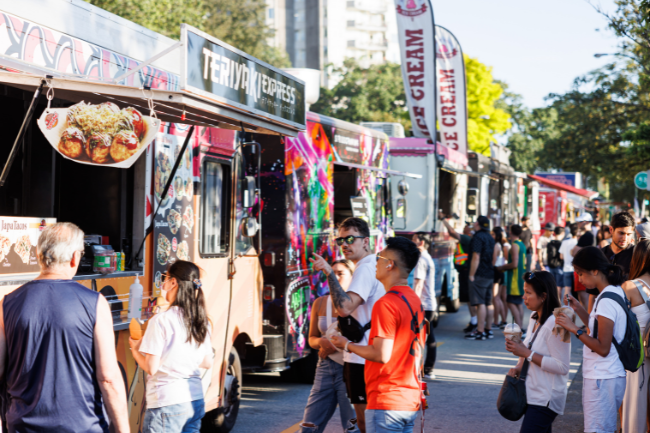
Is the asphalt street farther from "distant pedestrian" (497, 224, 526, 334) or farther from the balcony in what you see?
the balcony

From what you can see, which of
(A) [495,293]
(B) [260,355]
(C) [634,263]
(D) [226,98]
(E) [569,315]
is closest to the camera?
(E) [569,315]

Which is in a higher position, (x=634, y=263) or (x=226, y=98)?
(x=226, y=98)

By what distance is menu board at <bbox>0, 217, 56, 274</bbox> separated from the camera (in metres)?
4.20

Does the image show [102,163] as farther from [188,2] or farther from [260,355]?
Result: [188,2]

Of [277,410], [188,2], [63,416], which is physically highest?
[188,2]

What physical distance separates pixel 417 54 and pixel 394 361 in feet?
43.3

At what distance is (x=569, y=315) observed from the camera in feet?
14.1

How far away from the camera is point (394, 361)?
3.93 metres

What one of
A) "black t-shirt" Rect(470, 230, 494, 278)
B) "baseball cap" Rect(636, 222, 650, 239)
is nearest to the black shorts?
"baseball cap" Rect(636, 222, 650, 239)

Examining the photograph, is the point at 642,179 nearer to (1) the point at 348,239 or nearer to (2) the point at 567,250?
(2) the point at 567,250

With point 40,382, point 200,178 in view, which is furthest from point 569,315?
point 200,178

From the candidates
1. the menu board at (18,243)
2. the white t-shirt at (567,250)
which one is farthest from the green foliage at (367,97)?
the menu board at (18,243)

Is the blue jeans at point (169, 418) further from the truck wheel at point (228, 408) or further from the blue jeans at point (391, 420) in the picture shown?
the truck wheel at point (228, 408)

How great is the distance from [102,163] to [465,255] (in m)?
10.9
